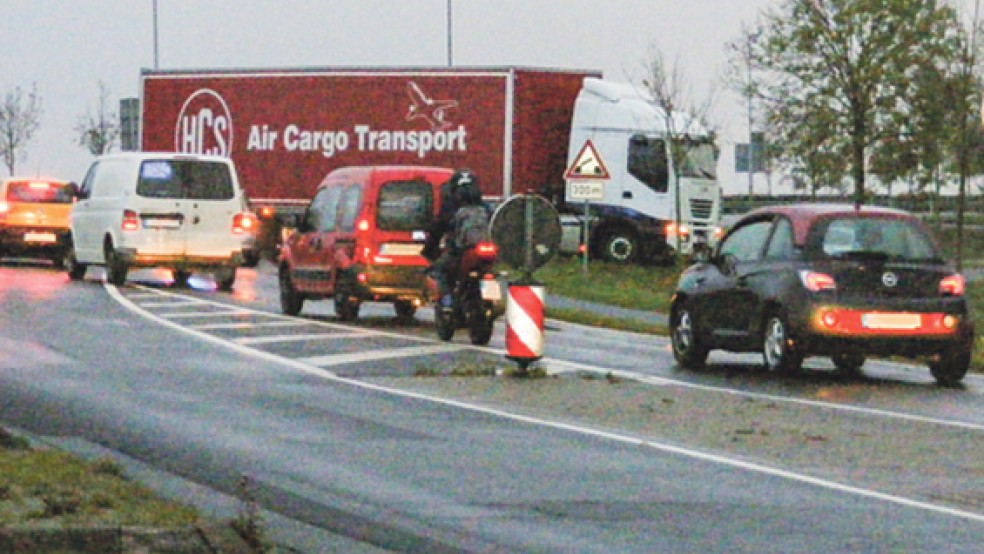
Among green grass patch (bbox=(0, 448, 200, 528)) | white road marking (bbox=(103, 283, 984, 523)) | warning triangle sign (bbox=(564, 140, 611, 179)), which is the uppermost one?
warning triangle sign (bbox=(564, 140, 611, 179))

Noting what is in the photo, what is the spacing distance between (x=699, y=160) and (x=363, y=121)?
7.01m

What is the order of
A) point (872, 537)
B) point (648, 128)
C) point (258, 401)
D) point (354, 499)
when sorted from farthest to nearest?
point (648, 128)
point (258, 401)
point (354, 499)
point (872, 537)

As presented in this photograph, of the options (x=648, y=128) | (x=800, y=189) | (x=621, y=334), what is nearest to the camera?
(x=621, y=334)

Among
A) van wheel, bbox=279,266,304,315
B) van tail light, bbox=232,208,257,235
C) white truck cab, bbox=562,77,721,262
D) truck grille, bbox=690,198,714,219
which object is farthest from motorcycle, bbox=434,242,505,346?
truck grille, bbox=690,198,714,219

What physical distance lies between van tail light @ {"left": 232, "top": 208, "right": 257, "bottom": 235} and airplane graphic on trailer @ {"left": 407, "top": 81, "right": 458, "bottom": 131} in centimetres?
1352

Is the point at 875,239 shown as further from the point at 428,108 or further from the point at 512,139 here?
the point at 428,108

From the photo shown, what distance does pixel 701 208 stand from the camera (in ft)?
156

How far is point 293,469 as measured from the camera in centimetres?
1216

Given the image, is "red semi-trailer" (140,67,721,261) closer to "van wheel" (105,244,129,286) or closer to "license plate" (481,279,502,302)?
"van wheel" (105,244,129,286)

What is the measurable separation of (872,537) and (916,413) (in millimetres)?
6562

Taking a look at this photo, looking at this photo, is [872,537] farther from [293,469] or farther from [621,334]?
[621,334]

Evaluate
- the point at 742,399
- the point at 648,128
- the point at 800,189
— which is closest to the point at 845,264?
the point at 742,399

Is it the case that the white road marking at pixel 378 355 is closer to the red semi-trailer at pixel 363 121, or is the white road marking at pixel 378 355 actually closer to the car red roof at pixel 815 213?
the car red roof at pixel 815 213

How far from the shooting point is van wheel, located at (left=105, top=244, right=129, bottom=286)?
34750 millimetres
